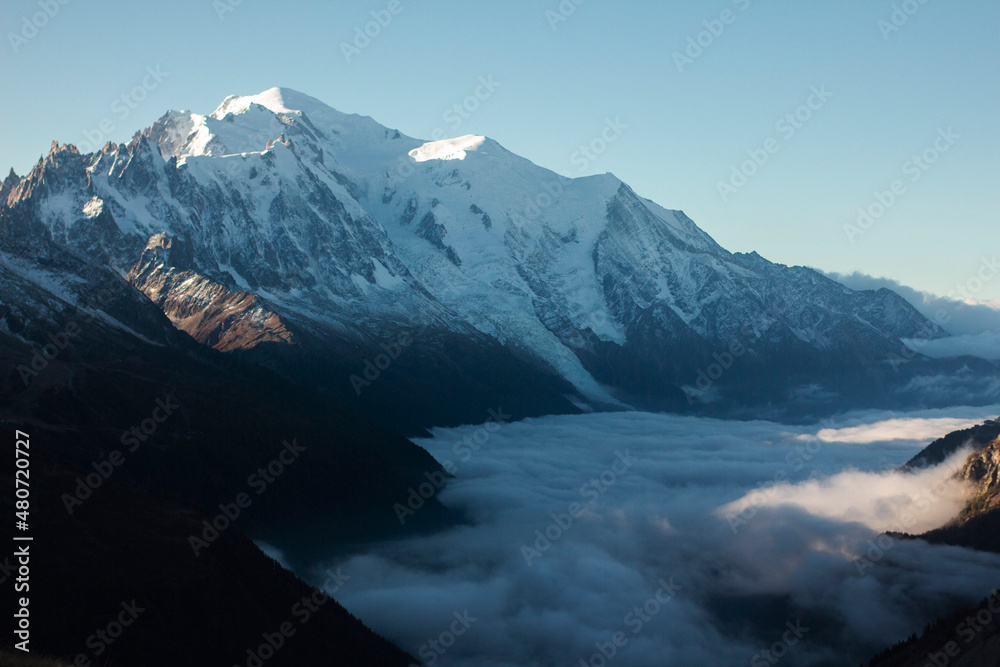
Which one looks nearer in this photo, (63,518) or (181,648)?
(181,648)

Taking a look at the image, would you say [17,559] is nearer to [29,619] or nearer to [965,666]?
[29,619]

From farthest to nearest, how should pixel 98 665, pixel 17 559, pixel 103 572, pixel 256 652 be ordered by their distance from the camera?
pixel 256 652 → pixel 103 572 → pixel 17 559 → pixel 98 665

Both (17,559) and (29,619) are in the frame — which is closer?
(29,619)

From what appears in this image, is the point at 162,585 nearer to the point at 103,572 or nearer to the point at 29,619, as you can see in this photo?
the point at 103,572

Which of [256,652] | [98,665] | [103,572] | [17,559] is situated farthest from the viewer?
[256,652]

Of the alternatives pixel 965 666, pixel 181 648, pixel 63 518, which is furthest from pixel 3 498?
pixel 965 666

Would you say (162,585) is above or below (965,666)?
below

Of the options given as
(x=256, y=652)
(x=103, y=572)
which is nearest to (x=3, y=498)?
(x=103, y=572)

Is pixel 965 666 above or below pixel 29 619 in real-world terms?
above

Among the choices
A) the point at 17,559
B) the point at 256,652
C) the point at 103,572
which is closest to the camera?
the point at 17,559
